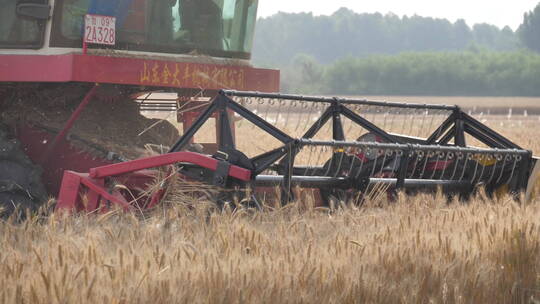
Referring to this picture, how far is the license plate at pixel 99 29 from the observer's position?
645 centimetres

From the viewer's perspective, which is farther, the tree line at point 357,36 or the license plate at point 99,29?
the tree line at point 357,36

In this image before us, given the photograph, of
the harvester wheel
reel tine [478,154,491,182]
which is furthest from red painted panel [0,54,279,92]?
the harvester wheel

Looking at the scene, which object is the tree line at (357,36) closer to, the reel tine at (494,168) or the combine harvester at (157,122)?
the combine harvester at (157,122)

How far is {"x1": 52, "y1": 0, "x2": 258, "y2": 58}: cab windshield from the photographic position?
6508 mm

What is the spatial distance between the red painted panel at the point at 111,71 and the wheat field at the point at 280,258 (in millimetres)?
1825

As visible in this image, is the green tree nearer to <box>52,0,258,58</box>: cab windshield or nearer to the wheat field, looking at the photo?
<box>52,0,258,58</box>: cab windshield

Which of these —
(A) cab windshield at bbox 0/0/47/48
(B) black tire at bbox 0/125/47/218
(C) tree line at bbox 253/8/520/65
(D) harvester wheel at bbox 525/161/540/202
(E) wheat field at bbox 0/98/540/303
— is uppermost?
(C) tree line at bbox 253/8/520/65

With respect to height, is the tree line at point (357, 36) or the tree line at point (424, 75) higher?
the tree line at point (357, 36)

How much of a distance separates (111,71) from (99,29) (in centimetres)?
33

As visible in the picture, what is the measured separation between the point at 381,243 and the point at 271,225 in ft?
2.17

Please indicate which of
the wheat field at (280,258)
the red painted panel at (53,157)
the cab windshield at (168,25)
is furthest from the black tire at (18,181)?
the wheat field at (280,258)

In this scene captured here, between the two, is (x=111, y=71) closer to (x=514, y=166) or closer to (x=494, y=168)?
(x=494, y=168)

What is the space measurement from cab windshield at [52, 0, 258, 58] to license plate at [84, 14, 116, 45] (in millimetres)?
51

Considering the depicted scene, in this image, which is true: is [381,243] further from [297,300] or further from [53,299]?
[53,299]
